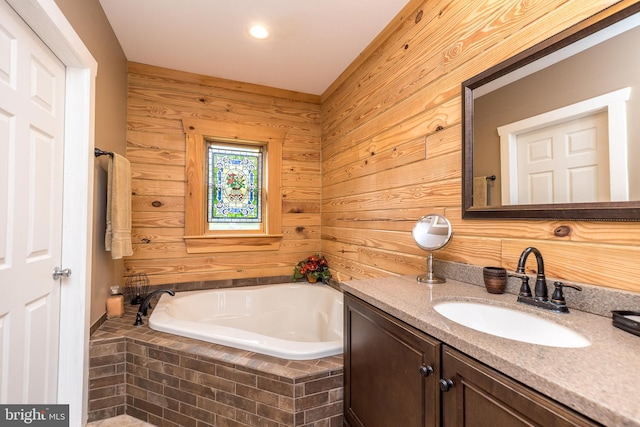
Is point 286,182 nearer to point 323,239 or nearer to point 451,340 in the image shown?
point 323,239

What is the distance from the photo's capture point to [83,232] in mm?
1612

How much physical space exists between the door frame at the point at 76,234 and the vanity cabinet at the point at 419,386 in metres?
1.46

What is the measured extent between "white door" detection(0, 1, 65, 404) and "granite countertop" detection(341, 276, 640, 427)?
1.53 metres

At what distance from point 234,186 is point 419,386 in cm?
242

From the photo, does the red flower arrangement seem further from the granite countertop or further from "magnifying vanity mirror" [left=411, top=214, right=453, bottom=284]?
the granite countertop

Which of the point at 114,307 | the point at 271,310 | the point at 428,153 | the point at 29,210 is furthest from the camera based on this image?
the point at 271,310

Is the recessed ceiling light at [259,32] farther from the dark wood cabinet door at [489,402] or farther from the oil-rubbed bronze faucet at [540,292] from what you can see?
the dark wood cabinet door at [489,402]

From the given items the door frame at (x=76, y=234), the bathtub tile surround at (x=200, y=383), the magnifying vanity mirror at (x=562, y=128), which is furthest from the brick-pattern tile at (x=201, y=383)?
the magnifying vanity mirror at (x=562, y=128)

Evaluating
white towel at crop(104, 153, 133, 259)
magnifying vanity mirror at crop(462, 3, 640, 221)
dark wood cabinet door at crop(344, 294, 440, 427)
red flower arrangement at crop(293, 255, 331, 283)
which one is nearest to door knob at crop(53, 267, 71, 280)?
white towel at crop(104, 153, 133, 259)

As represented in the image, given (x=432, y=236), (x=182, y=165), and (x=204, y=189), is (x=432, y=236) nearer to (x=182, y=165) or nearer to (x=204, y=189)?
(x=204, y=189)

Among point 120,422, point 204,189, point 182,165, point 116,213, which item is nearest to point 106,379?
point 120,422

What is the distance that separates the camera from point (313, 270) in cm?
282

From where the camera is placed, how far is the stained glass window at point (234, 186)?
2816 mm

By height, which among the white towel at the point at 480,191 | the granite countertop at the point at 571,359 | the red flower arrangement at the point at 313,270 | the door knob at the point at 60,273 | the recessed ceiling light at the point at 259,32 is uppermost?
the recessed ceiling light at the point at 259,32
